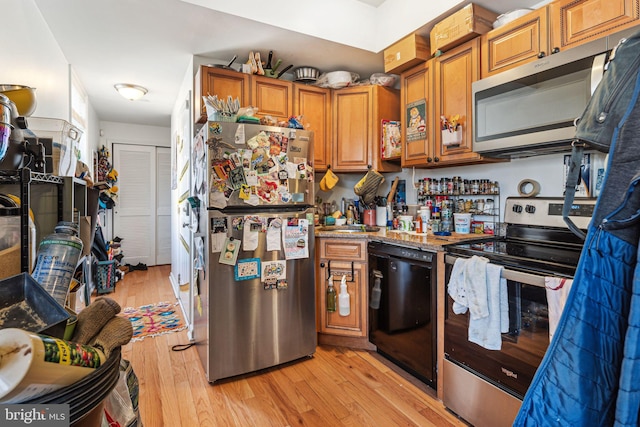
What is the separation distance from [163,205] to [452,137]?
16.4ft

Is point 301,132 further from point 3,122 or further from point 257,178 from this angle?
point 3,122

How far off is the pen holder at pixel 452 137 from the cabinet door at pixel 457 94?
0.06 feet

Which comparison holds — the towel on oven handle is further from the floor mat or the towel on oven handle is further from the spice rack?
the floor mat

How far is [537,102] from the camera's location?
66.4 inches

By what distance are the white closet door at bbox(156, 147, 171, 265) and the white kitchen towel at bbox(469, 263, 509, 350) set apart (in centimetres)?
539

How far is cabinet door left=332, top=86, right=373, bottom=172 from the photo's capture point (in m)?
2.91

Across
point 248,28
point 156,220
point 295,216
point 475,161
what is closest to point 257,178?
point 295,216

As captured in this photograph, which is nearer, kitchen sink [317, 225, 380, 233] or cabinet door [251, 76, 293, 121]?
cabinet door [251, 76, 293, 121]

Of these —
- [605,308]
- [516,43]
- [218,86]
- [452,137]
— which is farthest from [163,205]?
[605,308]

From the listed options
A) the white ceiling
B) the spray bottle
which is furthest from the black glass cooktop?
the white ceiling

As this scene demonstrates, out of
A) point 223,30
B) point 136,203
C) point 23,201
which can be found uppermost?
point 223,30

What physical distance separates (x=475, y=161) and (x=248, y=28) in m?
1.85

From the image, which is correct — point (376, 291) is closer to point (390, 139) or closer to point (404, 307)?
point (404, 307)

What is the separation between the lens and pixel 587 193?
5.86 feet
